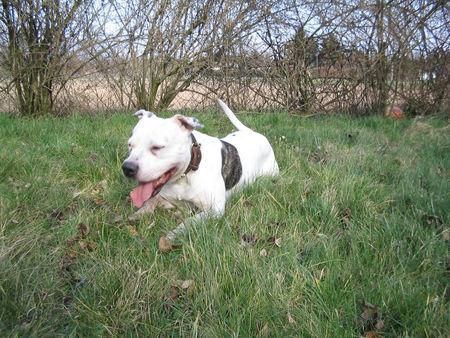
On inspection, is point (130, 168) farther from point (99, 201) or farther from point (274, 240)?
point (274, 240)

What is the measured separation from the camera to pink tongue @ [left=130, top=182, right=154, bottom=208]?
2.41 meters

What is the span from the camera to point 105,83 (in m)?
6.18

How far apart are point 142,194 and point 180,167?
365 mm

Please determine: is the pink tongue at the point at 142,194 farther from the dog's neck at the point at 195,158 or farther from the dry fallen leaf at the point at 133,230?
the dog's neck at the point at 195,158

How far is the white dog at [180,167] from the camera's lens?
2.42 meters

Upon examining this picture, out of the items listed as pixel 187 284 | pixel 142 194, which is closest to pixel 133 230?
pixel 142 194

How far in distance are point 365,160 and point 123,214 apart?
2.69 meters

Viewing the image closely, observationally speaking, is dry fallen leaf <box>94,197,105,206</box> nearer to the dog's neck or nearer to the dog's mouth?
the dog's mouth

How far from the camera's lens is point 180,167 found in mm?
2613

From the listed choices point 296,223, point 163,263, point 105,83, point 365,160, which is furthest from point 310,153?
point 105,83

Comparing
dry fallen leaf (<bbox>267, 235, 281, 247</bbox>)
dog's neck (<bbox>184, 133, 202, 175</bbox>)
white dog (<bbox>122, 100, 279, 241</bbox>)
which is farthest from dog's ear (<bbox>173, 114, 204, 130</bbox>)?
dry fallen leaf (<bbox>267, 235, 281, 247</bbox>)

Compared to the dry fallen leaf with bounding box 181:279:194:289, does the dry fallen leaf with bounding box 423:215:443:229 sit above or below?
below

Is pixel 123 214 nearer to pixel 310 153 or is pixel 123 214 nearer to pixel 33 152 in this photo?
pixel 33 152

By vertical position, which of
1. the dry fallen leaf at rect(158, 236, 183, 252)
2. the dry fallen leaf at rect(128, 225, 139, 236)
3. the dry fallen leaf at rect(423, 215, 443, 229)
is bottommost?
the dry fallen leaf at rect(423, 215, 443, 229)
